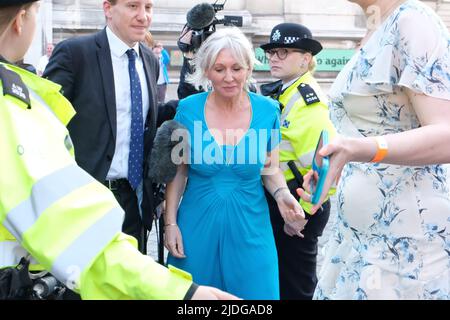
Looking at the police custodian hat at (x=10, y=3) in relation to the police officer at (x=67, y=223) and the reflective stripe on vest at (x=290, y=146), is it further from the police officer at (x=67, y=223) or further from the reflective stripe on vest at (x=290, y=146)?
the reflective stripe on vest at (x=290, y=146)

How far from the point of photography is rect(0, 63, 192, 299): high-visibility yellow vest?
151 centimetres

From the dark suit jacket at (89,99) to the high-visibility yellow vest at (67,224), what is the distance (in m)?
1.91

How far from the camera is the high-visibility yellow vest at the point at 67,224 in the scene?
1509 millimetres

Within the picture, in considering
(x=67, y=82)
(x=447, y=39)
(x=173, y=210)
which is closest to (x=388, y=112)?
(x=447, y=39)

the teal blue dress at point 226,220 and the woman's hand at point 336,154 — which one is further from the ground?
the woman's hand at point 336,154

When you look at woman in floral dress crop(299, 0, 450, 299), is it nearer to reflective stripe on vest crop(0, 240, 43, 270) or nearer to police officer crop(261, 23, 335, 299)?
reflective stripe on vest crop(0, 240, 43, 270)

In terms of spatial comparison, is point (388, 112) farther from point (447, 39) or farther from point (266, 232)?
point (266, 232)

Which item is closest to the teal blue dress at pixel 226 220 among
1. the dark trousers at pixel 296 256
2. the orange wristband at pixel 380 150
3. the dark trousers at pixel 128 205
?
the dark trousers at pixel 128 205

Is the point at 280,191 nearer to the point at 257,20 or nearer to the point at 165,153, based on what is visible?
the point at 165,153

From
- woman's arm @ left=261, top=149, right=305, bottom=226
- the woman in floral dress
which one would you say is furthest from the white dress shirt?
the woman in floral dress

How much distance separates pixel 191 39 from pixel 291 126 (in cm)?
85

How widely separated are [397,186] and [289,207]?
139cm

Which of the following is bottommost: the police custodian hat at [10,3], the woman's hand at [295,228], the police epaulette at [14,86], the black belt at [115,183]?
the woman's hand at [295,228]

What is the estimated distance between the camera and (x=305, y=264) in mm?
4297
